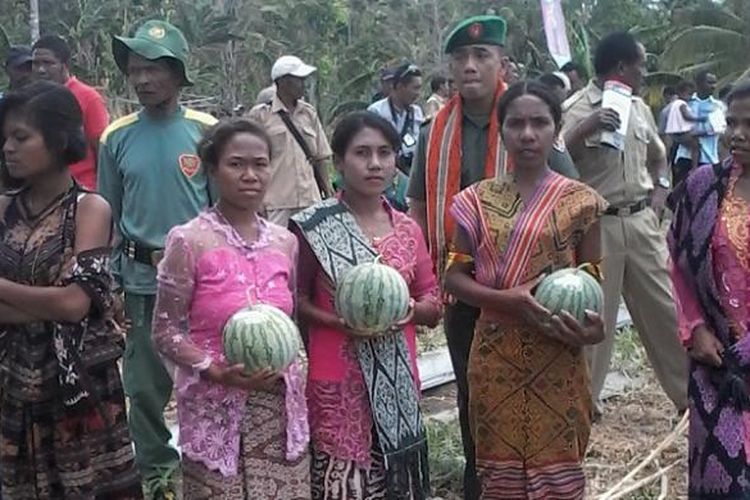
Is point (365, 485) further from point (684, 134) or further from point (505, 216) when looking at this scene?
point (684, 134)

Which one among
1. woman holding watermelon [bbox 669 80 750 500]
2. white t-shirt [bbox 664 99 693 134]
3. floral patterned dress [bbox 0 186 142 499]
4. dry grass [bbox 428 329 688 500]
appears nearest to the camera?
floral patterned dress [bbox 0 186 142 499]

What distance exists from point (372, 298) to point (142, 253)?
1705 millimetres

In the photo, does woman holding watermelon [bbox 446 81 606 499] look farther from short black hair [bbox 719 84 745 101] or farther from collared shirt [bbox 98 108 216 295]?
collared shirt [bbox 98 108 216 295]

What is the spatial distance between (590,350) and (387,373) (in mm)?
2379

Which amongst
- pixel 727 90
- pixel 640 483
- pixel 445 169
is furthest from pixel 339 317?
pixel 727 90

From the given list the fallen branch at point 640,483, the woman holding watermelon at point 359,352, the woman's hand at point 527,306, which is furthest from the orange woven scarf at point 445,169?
the fallen branch at point 640,483

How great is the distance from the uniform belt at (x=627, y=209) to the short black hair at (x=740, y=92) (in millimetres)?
2188

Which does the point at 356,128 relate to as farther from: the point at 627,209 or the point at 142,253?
the point at 627,209

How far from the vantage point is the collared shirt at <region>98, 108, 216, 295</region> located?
4629 millimetres

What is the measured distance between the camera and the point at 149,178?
462 centimetres

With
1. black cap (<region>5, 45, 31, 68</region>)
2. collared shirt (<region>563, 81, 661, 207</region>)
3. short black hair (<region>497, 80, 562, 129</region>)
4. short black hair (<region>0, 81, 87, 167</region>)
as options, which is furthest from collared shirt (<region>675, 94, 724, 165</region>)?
short black hair (<region>0, 81, 87, 167</region>)

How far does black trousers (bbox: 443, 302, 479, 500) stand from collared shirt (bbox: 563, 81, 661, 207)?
171 centimetres

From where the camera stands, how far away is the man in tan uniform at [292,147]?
803cm

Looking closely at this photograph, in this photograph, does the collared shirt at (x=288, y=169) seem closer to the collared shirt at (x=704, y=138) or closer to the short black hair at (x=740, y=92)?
the short black hair at (x=740, y=92)
